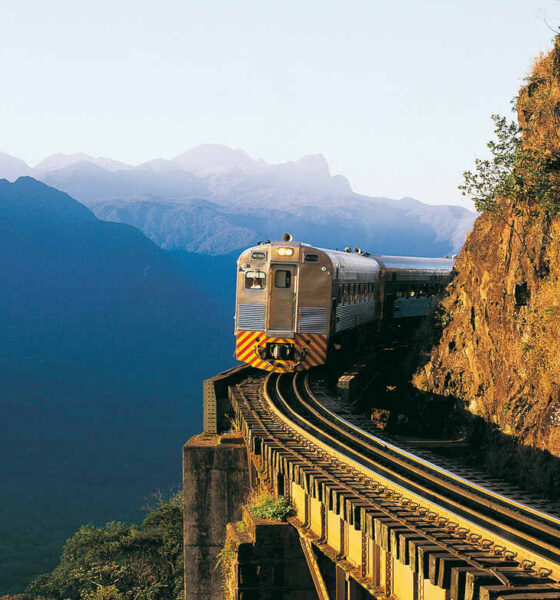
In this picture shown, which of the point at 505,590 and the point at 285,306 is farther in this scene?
the point at 285,306

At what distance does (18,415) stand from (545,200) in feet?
424

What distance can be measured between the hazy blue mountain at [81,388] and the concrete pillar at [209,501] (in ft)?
189

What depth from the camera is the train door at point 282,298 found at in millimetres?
22891

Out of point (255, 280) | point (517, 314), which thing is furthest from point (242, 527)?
point (517, 314)

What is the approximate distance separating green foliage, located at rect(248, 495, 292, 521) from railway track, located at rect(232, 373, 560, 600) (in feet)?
1.77

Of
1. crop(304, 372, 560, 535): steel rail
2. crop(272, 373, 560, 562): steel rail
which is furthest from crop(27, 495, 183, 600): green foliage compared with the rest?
crop(272, 373, 560, 562): steel rail

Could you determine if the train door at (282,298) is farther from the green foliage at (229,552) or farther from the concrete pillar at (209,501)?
the green foliage at (229,552)

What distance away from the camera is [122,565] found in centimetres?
4034

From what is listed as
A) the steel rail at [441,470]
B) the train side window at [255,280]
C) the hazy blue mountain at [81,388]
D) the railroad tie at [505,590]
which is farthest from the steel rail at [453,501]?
the hazy blue mountain at [81,388]

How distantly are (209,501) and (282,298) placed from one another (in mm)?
6591

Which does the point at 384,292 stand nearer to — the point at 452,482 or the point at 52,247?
the point at 452,482

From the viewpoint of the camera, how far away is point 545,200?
2042cm

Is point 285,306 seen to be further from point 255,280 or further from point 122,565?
point 122,565

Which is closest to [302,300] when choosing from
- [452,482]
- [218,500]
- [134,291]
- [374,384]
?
[218,500]
